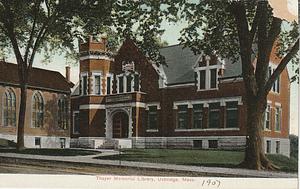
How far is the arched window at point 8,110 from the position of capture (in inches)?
86.8

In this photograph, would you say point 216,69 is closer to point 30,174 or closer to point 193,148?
point 193,148

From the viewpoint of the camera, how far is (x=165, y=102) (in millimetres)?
2299

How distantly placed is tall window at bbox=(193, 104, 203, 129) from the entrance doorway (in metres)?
0.27

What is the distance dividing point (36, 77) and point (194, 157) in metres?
0.68

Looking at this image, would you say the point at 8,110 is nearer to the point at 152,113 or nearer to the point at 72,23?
the point at 72,23

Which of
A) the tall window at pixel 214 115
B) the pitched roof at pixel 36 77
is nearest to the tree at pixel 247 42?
the tall window at pixel 214 115

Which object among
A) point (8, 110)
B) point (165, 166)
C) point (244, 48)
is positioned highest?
point (244, 48)

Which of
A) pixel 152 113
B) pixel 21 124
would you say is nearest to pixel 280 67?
pixel 152 113

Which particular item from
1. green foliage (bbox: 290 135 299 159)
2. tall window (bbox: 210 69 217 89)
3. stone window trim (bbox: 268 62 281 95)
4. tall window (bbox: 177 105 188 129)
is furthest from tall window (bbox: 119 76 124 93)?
green foliage (bbox: 290 135 299 159)

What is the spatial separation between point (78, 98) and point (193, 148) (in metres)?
0.49

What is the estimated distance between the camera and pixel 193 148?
2.28m

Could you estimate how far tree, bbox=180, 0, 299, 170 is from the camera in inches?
88.7

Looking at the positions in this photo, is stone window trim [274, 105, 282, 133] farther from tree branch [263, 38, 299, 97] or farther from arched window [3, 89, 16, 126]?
arched window [3, 89, 16, 126]

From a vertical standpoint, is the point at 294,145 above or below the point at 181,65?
below
